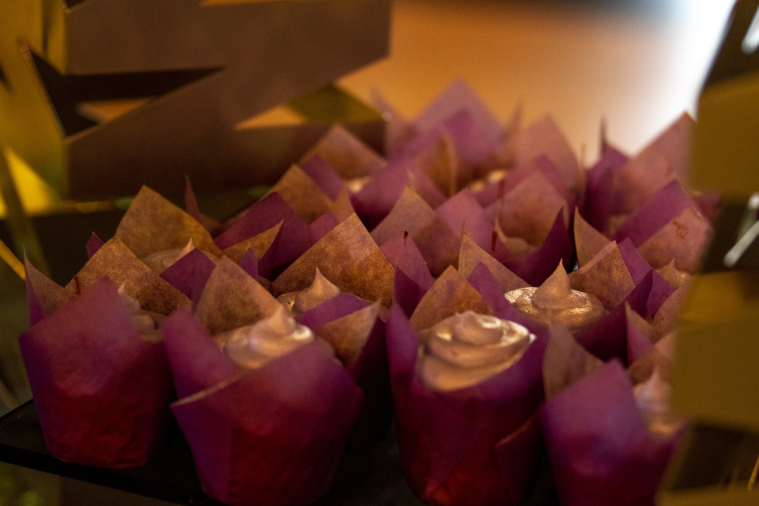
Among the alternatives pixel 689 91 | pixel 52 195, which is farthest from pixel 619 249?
pixel 689 91

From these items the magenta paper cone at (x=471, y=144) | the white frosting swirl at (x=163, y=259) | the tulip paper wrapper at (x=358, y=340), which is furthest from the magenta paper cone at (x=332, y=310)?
the magenta paper cone at (x=471, y=144)

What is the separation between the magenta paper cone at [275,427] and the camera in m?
0.65

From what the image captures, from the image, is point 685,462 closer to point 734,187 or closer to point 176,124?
point 734,187

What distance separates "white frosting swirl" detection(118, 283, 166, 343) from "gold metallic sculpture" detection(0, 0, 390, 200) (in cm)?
52

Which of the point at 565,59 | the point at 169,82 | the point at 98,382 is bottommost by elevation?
the point at 565,59

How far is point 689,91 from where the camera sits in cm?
371

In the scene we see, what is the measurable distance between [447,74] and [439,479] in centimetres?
362

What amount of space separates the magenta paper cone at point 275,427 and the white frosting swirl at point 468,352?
85 millimetres

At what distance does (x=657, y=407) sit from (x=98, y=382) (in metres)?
0.57

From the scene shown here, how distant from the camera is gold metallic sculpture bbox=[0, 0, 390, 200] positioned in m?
1.18

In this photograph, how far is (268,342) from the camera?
0.71 m

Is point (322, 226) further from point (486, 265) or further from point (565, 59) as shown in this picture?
point (565, 59)

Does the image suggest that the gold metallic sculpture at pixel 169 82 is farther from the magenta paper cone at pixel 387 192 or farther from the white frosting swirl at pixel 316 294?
the white frosting swirl at pixel 316 294

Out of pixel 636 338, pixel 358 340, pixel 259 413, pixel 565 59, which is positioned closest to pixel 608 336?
pixel 636 338
